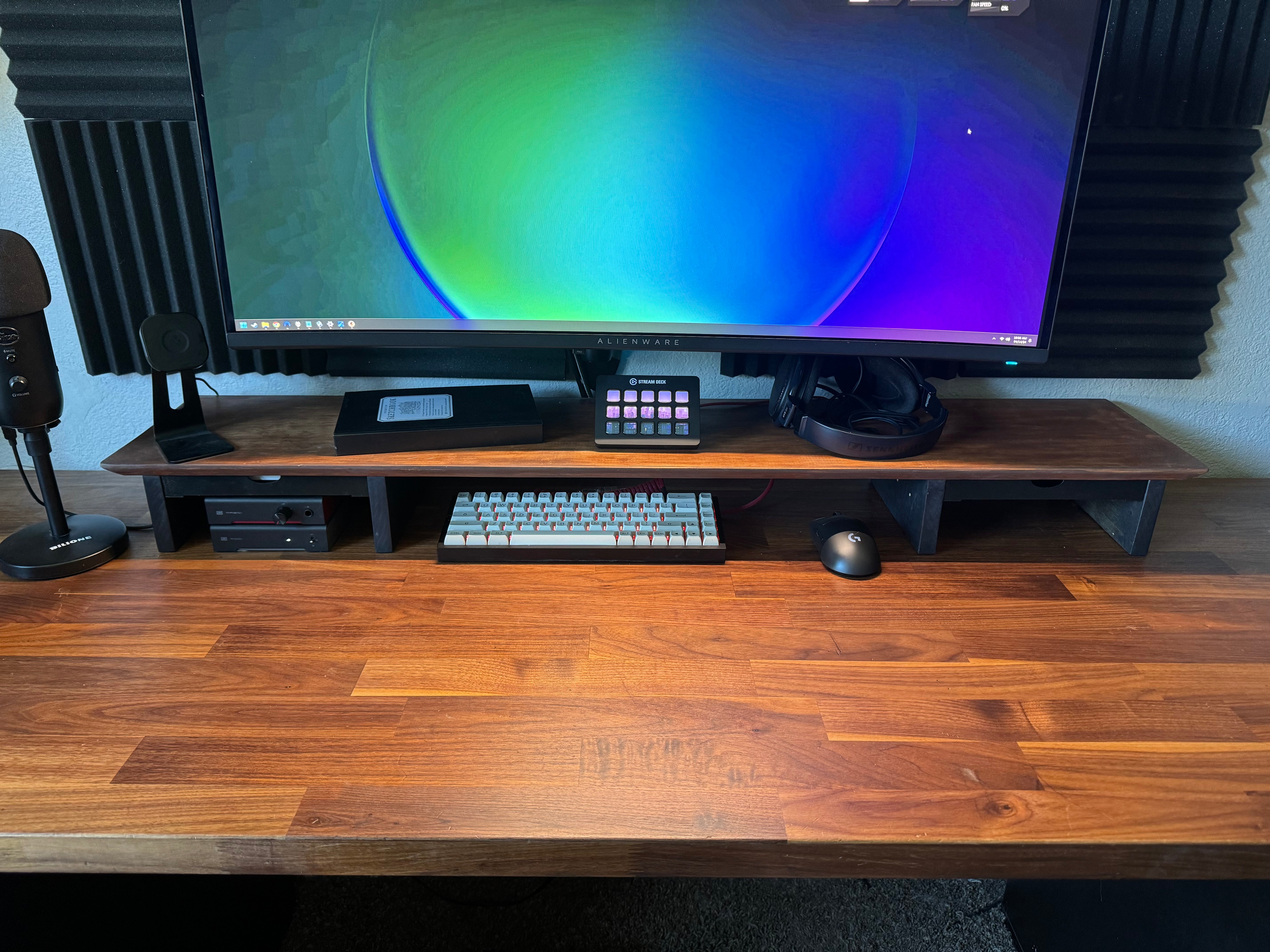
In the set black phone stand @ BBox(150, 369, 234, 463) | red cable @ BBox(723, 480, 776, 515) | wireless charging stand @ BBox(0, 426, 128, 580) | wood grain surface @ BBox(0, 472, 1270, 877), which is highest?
black phone stand @ BBox(150, 369, 234, 463)

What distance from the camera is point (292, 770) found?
0.83 m

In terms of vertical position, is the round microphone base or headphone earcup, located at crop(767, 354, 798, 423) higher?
headphone earcup, located at crop(767, 354, 798, 423)

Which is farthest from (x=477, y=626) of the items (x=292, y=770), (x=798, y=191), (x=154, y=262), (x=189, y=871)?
(x=154, y=262)

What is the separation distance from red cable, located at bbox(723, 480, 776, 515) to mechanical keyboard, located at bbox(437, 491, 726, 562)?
115 mm

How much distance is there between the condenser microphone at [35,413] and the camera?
3.53 ft

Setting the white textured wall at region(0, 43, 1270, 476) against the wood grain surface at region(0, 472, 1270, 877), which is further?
the white textured wall at region(0, 43, 1270, 476)

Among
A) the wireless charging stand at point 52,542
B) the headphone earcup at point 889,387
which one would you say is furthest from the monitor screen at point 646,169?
the wireless charging stand at point 52,542

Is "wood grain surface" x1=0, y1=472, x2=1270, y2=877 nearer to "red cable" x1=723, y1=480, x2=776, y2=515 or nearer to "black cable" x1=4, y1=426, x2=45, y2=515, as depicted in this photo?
"red cable" x1=723, y1=480, x2=776, y2=515

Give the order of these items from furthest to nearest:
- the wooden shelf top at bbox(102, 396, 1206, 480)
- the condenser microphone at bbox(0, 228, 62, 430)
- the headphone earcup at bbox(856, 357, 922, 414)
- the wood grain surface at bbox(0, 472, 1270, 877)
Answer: the headphone earcup at bbox(856, 357, 922, 414) → the wooden shelf top at bbox(102, 396, 1206, 480) → the condenser microphone at bbox(0, 228, 62, 430) → the wood grain surface at bbox(0, 472, 1270, 877)

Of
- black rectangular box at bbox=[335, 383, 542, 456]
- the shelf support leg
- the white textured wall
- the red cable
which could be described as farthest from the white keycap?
the shelf support leg

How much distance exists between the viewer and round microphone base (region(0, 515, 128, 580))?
1151 mm

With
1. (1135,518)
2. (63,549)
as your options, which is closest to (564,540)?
(63,549)

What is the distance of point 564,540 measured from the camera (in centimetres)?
120

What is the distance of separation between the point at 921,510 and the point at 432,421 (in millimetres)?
725
